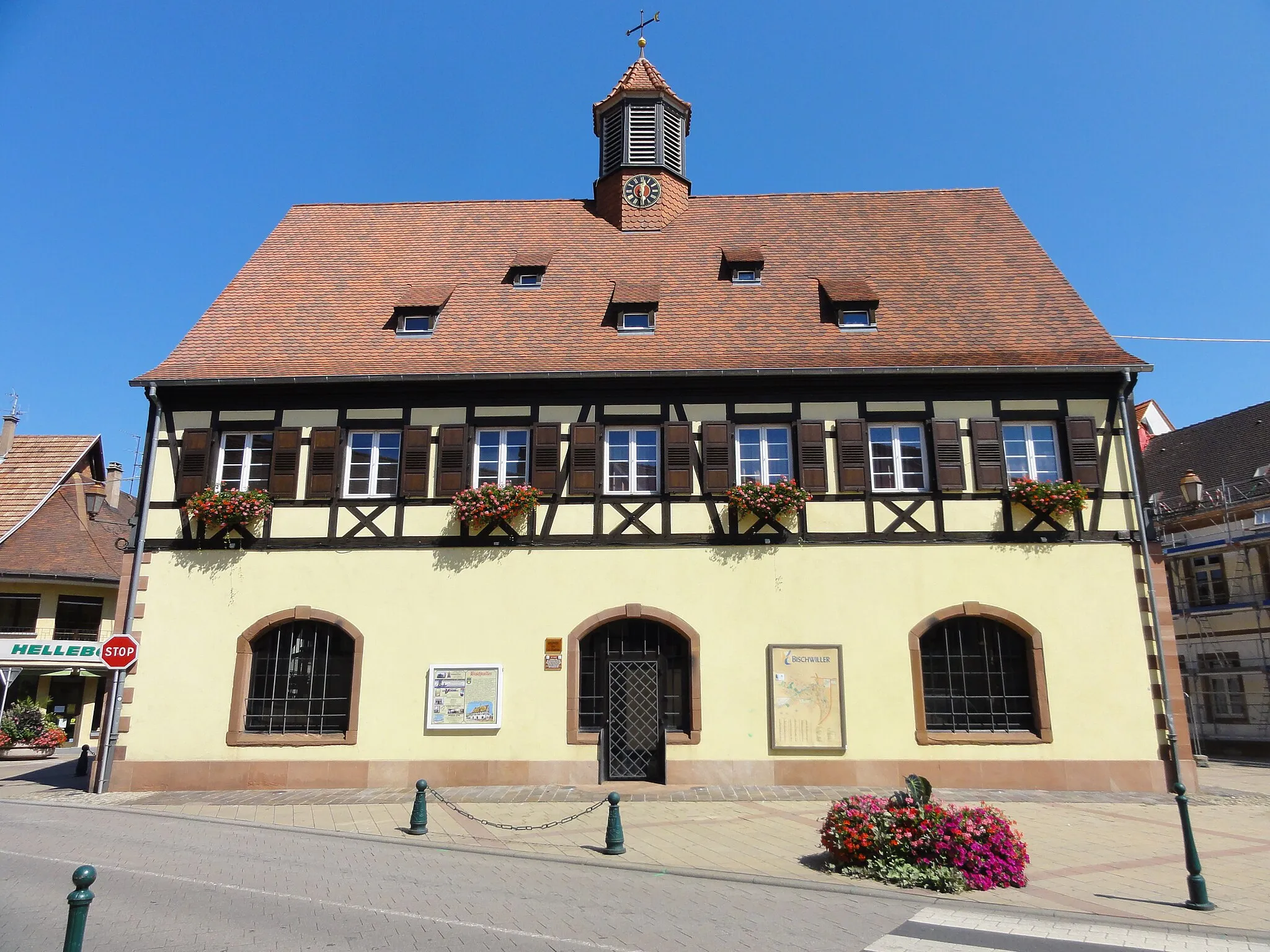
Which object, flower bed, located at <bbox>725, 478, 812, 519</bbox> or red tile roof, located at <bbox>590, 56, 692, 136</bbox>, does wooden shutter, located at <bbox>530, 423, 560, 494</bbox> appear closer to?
Result: flower bed, located at <bbox>725, 478, 812, 519</bbox>

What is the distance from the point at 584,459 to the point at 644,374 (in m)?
1.78

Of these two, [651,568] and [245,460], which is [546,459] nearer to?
[651,568]

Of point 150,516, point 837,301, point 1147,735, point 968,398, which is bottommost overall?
point 1147,735

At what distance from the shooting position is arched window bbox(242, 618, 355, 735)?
14.1 metres

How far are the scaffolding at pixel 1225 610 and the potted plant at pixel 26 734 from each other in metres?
29.8

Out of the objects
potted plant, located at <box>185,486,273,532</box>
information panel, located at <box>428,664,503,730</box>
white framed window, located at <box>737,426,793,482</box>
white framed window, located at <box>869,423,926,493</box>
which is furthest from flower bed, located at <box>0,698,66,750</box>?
white framed window, located at <box>869,423,926,493</box>

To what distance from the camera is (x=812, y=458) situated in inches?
570

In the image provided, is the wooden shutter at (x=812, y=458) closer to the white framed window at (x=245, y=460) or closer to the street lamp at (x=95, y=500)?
the white framed window at (x=245, y=460)

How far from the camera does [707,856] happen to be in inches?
365

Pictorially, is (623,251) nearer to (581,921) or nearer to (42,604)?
(581,921)

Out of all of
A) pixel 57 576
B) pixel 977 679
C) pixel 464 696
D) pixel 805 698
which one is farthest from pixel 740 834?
pixel 57 576

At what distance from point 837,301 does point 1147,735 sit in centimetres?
879

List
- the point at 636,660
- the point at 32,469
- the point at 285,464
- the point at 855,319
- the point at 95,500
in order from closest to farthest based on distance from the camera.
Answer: the point at 636,660 < the point at 285,464 < the point at 855,319 < the point at 95,500 < the point at 32,469

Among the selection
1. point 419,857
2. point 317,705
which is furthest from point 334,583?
point 419,857
